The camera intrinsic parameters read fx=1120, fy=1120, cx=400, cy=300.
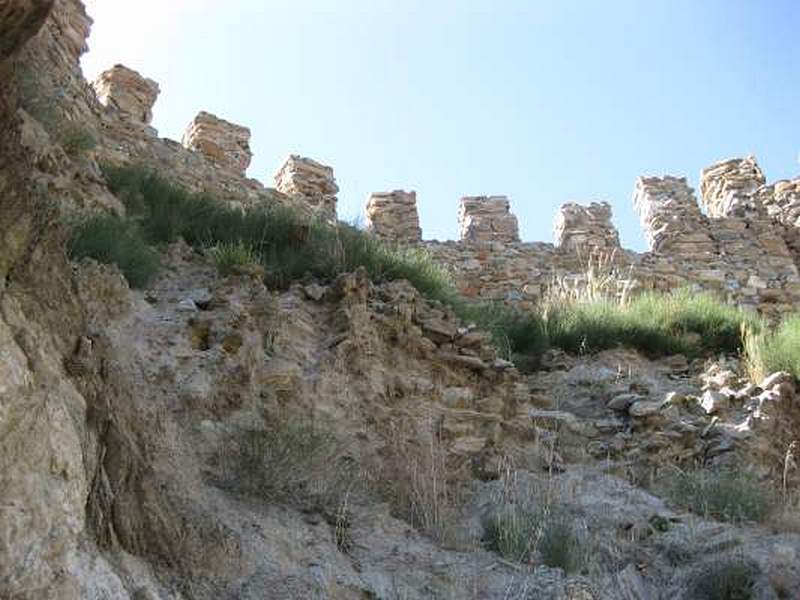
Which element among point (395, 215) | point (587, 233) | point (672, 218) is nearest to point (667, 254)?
point (672, 218)

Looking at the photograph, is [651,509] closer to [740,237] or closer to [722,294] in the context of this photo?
[722,294]

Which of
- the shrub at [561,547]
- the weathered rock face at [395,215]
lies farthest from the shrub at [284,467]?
the weathered rock face at [395,215]

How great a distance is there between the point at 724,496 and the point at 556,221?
348 inches

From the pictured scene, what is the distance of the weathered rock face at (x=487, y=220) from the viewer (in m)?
13.8

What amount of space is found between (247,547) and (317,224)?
4.45 metres

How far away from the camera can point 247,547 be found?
13.4 ft

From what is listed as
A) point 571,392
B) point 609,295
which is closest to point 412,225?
point 609,295

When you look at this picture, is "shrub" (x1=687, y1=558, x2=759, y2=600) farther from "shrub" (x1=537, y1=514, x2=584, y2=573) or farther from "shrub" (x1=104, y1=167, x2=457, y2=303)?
"shrub" (x1=104, y1=167, x2=457, y2=303)

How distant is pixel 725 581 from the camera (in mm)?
4738

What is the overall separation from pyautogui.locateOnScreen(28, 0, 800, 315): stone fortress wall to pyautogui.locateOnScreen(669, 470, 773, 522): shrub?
17.8ft

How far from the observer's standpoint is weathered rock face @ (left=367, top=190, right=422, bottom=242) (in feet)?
44.6

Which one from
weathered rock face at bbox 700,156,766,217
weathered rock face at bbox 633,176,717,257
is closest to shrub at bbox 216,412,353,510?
weathered rock face at bbox 633,176,717,257

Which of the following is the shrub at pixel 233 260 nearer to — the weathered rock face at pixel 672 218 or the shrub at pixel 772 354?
the shrub at pixel 772 354

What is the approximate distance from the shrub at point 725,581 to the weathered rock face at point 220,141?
26.5 ft
